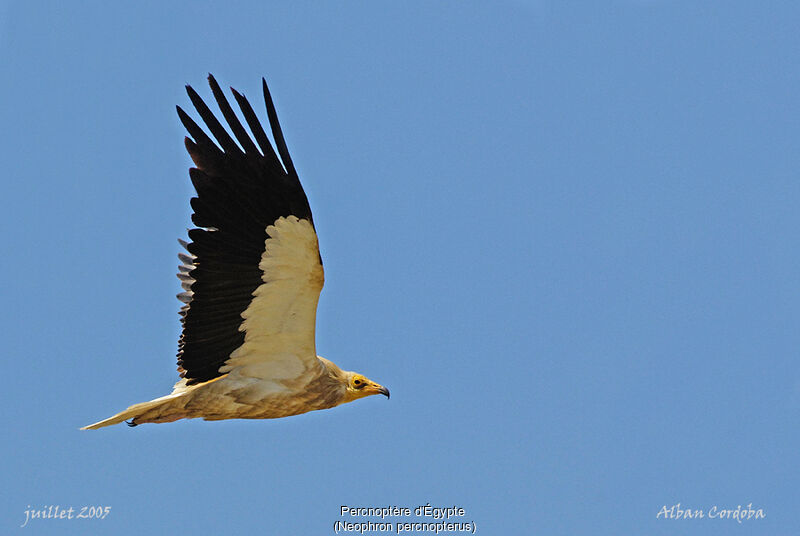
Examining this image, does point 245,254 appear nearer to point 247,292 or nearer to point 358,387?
point 247,292

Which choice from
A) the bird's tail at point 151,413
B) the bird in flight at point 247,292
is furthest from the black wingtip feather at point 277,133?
the bird's tail at point 151,413

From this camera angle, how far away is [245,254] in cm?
1096

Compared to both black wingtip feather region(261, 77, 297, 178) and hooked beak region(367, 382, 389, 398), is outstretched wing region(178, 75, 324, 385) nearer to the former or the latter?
black wingtip feather region(261, 77, 297, 178)

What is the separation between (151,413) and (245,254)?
2.03 m

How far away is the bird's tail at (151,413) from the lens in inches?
449

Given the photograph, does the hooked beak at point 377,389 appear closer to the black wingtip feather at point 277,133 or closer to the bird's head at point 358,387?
the bird's head at point 358,387

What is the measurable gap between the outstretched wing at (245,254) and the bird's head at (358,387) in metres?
0.93

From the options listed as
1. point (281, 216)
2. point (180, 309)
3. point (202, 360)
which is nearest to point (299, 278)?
point (281, 216)

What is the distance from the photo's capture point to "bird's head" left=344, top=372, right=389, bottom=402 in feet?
41.5

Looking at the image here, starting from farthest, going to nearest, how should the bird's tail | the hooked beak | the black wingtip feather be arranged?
1. the hooked beak
2. the bird's tail
3. the black wingtip feather

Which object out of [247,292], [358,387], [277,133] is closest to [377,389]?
[358,387]

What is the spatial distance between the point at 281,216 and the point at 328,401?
2618 millimetres

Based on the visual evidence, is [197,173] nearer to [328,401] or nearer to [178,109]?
[178,109]

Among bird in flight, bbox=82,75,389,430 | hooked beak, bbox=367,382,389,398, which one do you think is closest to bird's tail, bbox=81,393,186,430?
bird in flight, bbox=82,75,389,430
